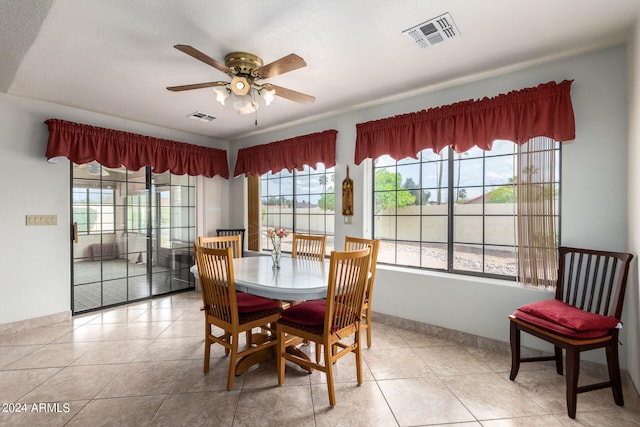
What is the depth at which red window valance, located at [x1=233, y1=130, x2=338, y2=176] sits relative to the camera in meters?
3.88

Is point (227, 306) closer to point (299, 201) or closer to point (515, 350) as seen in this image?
point (515, 350)

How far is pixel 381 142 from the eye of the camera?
3.39 meters

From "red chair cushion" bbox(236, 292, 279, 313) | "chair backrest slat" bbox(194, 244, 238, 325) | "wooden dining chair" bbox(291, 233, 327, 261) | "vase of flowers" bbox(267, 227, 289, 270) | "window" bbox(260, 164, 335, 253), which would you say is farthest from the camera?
"window" bbox(260, 164, 335, 253)

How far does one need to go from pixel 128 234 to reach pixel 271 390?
3.27 metres

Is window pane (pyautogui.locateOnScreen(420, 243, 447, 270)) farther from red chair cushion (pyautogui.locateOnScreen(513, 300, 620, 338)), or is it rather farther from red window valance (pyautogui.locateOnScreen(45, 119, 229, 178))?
red window valance (pyautogui.locateOnScreen(45, 119, 229, 178))

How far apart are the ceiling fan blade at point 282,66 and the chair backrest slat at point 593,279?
2.45m

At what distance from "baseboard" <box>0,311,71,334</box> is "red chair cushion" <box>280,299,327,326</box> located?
9.83 ft

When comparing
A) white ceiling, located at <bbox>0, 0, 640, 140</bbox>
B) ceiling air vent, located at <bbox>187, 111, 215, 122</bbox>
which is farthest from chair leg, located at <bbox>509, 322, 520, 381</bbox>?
ceiling air vent, located at <bbox>187, 111, 215, 122</bbox>

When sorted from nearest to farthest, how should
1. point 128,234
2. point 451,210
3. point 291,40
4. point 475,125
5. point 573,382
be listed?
point 573,382
point 291,40
point 475,125
point 451,210
point 128,234

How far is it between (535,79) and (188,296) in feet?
16.2

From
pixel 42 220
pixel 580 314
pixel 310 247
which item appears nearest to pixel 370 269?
pixel 310 247

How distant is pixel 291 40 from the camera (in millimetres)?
2197

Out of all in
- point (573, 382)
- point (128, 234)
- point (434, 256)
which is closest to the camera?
point (573, 382)

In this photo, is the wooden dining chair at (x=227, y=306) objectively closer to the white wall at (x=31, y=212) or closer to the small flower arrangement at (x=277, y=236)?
the small flower arrangement at (x=277, y=236)
